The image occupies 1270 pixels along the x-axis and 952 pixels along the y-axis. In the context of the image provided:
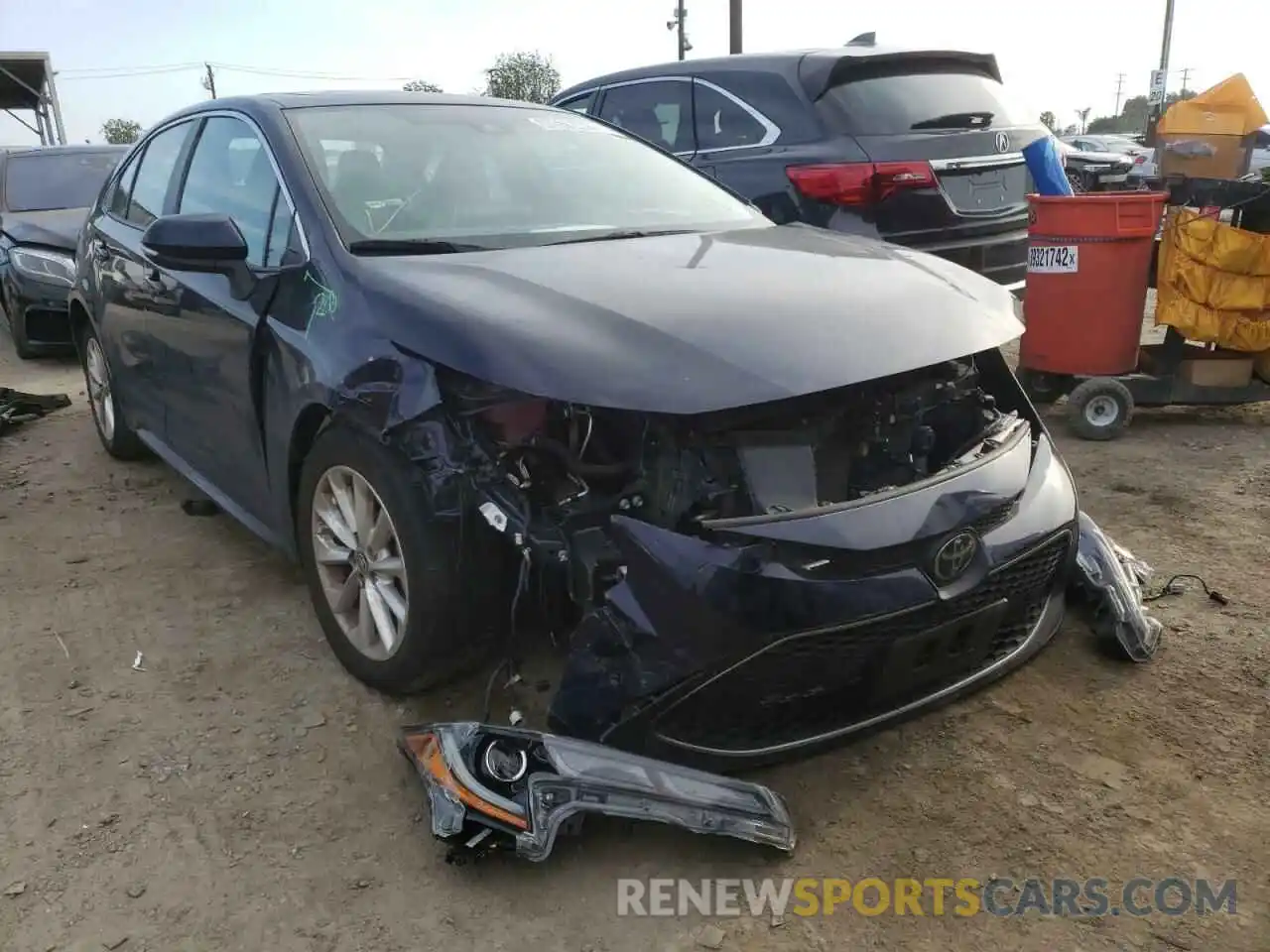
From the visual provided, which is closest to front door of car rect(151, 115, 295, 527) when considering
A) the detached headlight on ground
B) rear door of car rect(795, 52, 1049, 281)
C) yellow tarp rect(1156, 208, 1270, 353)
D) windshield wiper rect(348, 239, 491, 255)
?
windshield wiper rect(348, 239, 491, 255)

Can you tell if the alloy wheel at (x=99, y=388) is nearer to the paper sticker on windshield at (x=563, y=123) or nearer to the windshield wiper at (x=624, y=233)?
the paper sticker on windshield at (x=563, y=123)

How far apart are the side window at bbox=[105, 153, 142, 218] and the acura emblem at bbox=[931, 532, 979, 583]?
3780mm

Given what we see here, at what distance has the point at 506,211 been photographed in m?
3.15

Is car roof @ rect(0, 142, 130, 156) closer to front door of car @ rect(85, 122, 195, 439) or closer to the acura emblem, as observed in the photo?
front door of car @ rect(85, 122, 195, 439)

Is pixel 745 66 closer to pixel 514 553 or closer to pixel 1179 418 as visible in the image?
pixel 1179 418

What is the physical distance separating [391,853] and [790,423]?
1308mm

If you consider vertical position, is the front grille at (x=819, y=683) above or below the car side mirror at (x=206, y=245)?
below

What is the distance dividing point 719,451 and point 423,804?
1099 mm

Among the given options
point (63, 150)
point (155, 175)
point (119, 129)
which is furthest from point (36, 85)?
point (119, 129)

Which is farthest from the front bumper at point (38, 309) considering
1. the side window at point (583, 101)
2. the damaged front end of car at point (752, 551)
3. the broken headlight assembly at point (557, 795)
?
the broken headlight assembly at point (557, 795)

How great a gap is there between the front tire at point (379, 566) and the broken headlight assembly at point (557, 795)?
1.28ft

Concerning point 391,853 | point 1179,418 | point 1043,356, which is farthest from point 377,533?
point 1179,418

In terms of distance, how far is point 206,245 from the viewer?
298 cm

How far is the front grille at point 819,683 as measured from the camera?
7.11 feet
